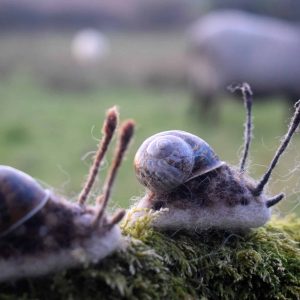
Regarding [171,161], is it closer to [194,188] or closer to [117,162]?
[194,188]

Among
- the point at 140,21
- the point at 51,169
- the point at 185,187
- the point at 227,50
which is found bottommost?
the point at 140,21

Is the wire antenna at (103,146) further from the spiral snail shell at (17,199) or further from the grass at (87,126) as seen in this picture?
the grass at (87,126)

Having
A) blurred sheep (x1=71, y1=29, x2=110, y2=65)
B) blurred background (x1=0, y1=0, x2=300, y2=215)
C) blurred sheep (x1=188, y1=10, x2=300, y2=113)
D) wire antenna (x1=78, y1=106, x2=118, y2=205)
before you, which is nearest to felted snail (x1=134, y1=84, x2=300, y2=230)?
wire antenna (x1=78, y1=106, x2=118, y2=205)

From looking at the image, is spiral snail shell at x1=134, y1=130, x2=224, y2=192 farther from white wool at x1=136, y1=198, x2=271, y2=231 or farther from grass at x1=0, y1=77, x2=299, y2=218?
grass at x1=0, y1=77, x2=299, y2=218

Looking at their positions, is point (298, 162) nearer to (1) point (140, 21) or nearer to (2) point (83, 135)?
(2) point (83, 135)

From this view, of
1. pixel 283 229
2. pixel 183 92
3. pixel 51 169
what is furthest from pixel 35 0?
pixel 283 229

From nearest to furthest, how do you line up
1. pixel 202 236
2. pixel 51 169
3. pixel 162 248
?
1. pixel 162 248
2. pixel 202 236
3. pixel 51 169

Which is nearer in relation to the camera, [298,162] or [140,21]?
[298,162]
